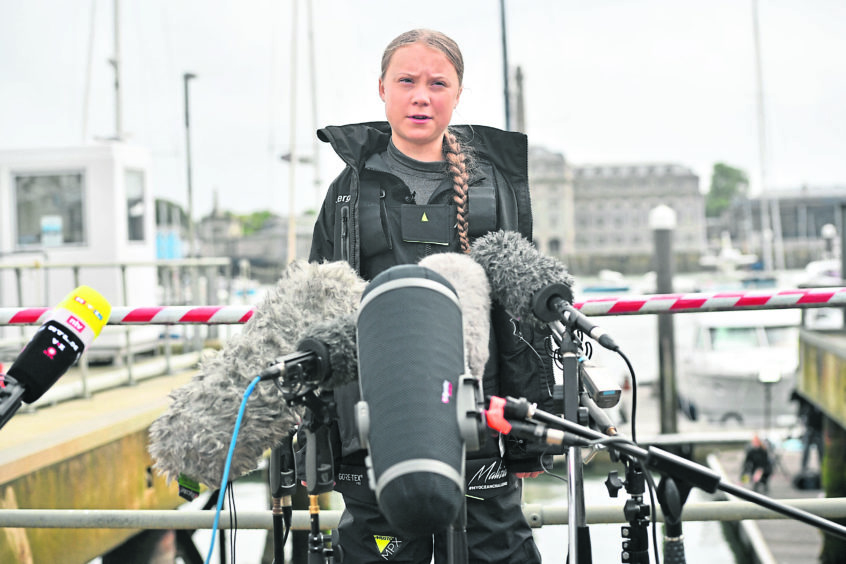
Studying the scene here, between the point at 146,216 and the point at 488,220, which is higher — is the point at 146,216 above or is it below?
above

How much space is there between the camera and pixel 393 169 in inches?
89.4

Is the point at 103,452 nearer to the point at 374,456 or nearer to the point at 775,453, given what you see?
the point at 374,456

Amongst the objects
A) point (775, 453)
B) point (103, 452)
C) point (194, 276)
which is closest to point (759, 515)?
point (103, 452)

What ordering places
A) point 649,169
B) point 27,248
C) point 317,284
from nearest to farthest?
point 317,284, point 27,248, point 649,169

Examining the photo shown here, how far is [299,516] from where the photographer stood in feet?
9.17

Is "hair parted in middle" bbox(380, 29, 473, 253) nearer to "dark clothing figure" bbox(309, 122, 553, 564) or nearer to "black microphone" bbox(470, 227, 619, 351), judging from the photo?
"dark clothing figure" bbox(309, 122, 553, 564)

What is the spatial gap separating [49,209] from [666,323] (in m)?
11.0

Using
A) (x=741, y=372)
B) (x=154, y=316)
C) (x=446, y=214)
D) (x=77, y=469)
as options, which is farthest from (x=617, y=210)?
(x=446, y=214)

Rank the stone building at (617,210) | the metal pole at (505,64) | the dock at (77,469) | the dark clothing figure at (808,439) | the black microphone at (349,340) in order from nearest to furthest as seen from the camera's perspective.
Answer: the black microphone at (349,340) → the dock at (77,469) → the dark clothing figure at (808,439) → the metal pole at (505,64) → the stone building at (617,210)

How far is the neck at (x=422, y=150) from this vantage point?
7.49 feet

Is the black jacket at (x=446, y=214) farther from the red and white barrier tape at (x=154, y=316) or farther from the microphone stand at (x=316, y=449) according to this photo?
the red and white barrier tape at (x=154, y=316)

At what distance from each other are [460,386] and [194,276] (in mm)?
9080

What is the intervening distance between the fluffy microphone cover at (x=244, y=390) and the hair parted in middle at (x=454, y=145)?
0.39 meters

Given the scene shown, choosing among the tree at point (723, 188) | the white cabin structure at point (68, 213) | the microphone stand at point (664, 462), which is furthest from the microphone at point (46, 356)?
the tree at point (723, 188)
